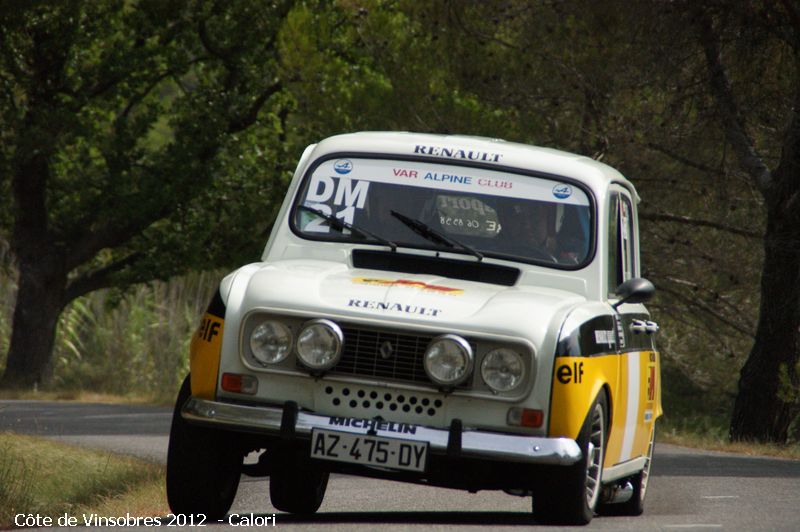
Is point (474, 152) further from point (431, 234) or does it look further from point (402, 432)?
point (402, 432)

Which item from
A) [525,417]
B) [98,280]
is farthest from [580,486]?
[98,280]

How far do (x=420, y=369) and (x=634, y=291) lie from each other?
4.99ft

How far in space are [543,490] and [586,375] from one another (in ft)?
1.99

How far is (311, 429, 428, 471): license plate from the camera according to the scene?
25.1 ft

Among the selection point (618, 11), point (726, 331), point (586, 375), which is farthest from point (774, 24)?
point (586, 375)

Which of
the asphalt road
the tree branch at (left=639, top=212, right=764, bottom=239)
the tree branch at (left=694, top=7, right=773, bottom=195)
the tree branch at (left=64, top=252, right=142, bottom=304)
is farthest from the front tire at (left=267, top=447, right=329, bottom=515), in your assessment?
the tree branch at (left=64, top=252, right=142, bottom=304)

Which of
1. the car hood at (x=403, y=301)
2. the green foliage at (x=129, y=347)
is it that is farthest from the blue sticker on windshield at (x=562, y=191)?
the green foliage at (x=129, y=347)

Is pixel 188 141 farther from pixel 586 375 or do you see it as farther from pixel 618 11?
pixel 586 375

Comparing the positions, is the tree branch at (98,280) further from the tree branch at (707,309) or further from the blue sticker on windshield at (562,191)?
the blue sticker on windshield at (562,191)

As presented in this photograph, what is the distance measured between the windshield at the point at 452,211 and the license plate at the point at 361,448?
1565 millimetres

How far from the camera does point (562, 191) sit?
9258 millimetres

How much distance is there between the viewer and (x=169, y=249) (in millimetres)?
31312

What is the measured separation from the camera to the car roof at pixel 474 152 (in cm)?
934

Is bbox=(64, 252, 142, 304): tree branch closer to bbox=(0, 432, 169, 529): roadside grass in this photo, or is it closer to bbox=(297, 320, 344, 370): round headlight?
bbox=(0, 432, 169, 529): roadside grass
